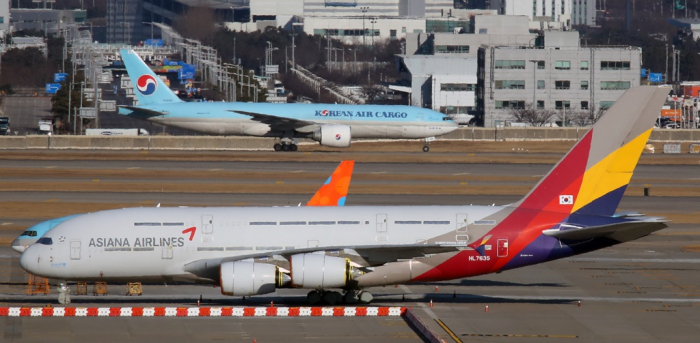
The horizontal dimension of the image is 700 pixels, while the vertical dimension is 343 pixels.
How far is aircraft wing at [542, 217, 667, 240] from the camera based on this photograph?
31609 millimetres

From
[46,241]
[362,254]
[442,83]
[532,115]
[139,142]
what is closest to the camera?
[362,254]

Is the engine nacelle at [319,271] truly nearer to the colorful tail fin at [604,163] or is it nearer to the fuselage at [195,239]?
the fuselage at [195,239]

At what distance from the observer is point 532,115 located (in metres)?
147

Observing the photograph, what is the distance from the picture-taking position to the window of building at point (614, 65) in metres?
152

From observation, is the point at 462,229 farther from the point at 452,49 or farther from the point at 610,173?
the point at 452,49

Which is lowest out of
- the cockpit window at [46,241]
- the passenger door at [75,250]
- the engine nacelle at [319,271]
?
the engine nacelle at [319,271]

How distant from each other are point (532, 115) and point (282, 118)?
6416 cm

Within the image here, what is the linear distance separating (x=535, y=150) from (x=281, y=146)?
84.7 feet

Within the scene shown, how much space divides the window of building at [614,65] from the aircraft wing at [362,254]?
12443cm

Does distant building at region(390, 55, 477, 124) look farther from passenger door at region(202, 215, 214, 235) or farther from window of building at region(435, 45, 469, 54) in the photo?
passenger door at region(202, 215, 214, 235)

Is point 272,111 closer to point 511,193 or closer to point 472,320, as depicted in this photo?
point 511,193

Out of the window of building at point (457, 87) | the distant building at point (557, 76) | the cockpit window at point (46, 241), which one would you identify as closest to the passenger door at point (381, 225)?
the cockpit window at point (46, 241)

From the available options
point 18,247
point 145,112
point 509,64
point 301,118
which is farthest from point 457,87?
point 18,247

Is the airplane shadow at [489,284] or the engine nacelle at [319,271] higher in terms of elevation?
the engine nacelle at [319,271]
